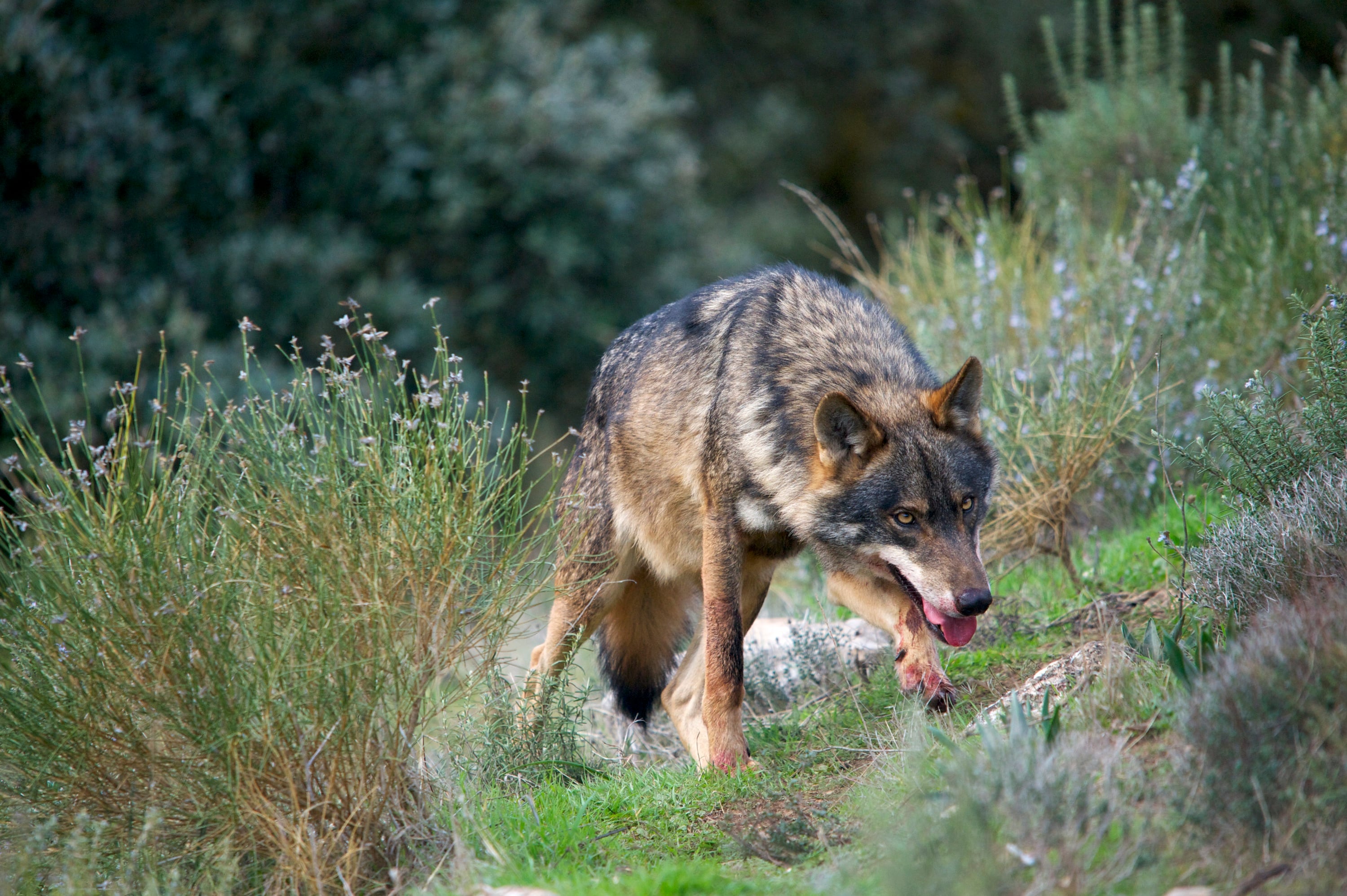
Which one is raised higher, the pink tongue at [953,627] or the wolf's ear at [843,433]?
the wolf's ear at [843,433]

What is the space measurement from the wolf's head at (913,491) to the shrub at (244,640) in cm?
140

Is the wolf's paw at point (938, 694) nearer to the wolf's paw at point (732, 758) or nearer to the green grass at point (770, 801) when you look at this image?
the green grass at point (770, 801)

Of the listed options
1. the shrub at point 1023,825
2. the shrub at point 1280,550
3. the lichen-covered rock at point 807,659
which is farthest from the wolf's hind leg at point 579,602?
the shrub at point 1280,550

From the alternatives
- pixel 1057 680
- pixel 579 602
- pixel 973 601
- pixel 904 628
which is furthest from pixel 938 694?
pixel 579 602

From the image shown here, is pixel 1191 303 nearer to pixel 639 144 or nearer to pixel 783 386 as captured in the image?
pixel 783 386

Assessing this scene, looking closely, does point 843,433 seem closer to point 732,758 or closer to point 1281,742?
point 732,758

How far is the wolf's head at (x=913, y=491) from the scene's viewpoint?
4.16m

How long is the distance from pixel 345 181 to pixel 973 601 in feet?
32.7

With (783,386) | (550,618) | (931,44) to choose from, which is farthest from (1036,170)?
(931,44)

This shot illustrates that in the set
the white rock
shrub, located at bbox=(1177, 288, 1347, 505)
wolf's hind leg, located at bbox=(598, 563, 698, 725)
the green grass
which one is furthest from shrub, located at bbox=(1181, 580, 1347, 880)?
wolf's hind leg, located at bbox=(598, 563, 698, 725)

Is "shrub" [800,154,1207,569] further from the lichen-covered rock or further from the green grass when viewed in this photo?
the lichen-covered rock

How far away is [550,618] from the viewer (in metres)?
5.21

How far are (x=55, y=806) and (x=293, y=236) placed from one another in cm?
852

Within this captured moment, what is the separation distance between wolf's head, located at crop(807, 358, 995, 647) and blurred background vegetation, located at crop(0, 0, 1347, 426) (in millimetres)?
4540
